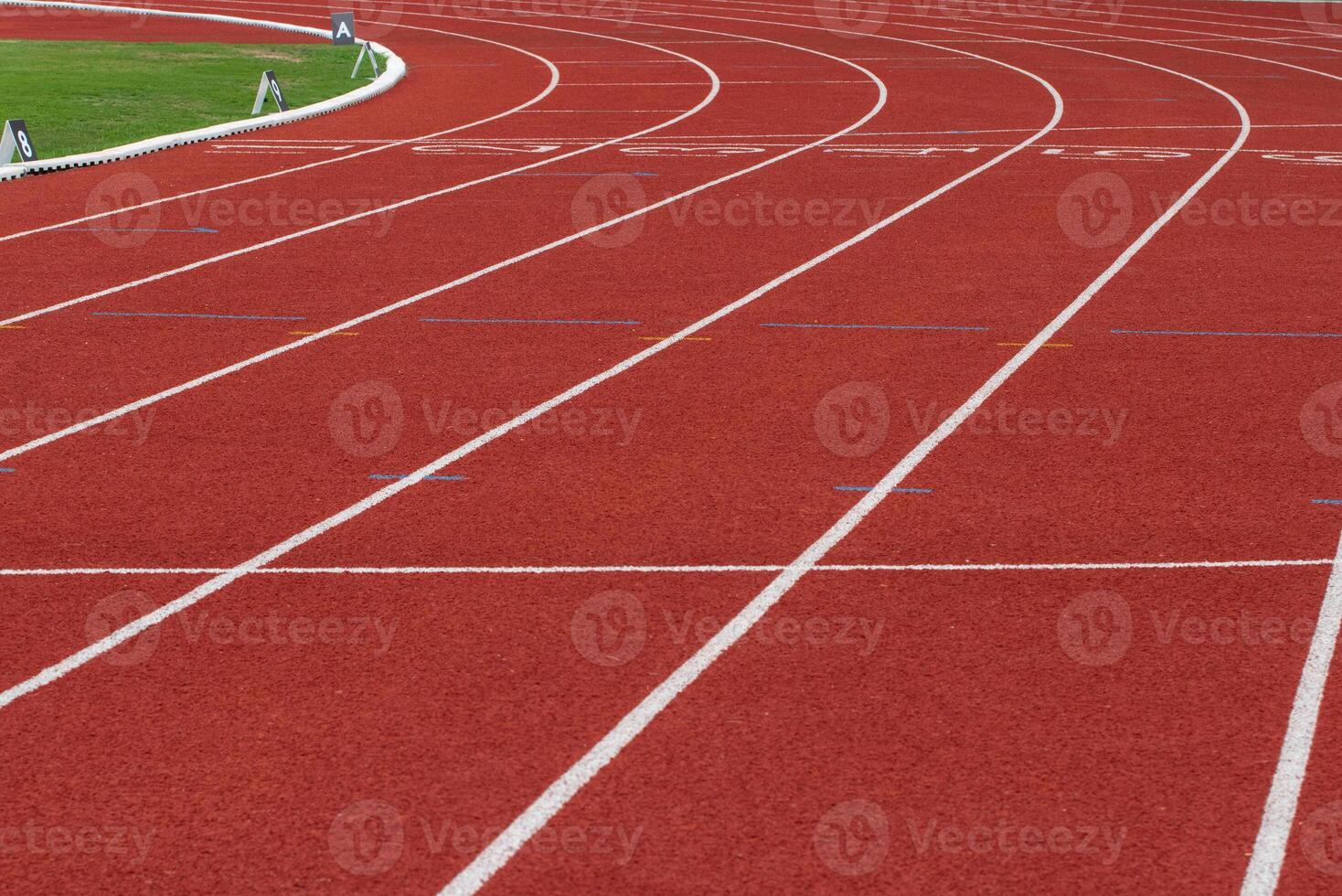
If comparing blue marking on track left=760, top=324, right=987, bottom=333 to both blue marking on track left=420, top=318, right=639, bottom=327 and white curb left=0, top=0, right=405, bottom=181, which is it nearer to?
blue marking on track left=420, top=318, right=639, bottom=327

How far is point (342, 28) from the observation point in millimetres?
24172

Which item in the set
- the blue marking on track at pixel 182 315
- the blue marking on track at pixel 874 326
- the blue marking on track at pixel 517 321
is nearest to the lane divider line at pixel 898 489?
the blue marking on track at pixel 874 326

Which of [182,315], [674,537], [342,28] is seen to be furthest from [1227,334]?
[342,28]

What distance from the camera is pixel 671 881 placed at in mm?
4320

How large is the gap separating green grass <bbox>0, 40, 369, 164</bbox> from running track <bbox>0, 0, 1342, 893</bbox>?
4.27 meters

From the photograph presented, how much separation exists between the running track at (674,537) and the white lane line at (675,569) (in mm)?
25

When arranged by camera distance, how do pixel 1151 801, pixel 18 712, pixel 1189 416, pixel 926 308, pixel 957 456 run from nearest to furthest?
pixel 1151 801 < pixel 18 712 < pixel 957 456 < pixel 1189 416 < pixel 926 308

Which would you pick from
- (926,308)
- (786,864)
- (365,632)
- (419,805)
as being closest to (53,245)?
(926,308)

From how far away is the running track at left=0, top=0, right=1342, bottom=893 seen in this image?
4605 millimetres

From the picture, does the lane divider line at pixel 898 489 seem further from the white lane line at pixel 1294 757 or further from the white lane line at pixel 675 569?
the white lane line at pixel 1294 757

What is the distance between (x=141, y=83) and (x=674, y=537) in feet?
53.8

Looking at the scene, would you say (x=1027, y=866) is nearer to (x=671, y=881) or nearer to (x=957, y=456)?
(x=671, y=881)

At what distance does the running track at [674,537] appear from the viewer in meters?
4.61

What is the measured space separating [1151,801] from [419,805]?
2.08 metres
